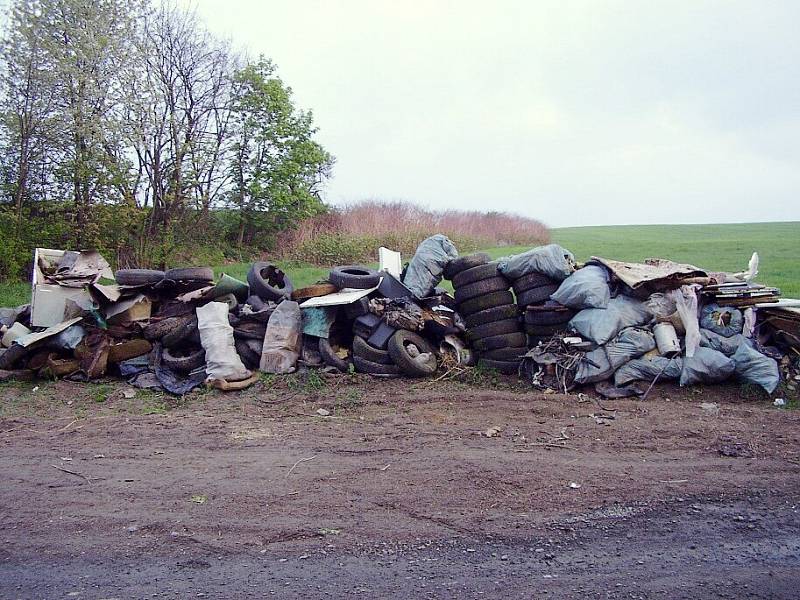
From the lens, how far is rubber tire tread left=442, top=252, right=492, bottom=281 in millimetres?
8500

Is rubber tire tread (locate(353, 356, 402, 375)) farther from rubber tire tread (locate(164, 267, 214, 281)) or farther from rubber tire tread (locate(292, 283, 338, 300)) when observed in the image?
rubber tire tread (locate(164, 267, 214, 281))

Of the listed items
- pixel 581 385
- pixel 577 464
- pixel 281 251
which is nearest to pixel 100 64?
pixel 281 251

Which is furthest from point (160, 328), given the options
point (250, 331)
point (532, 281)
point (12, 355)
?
point (532, 281)

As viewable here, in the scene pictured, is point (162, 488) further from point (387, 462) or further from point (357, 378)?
point (357, 378)

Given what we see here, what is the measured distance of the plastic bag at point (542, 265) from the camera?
8141 mm

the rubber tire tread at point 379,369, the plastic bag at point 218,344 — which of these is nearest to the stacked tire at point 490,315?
the rubber tire tread at point 379,369

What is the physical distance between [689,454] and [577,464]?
1.01m

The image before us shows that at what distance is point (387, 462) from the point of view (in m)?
5.38

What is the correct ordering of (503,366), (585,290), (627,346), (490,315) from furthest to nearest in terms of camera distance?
(490,315), (503,366), (585,290), (627,346)

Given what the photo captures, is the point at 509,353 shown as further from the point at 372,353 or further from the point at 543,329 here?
the point at 372,353

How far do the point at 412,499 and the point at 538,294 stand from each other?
421 cm

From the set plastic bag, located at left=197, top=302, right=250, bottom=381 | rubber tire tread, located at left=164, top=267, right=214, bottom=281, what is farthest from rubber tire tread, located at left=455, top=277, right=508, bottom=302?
rubber tire tread, located at left=164, top=267, right=214, bottom=281

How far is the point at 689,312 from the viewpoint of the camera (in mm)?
7582

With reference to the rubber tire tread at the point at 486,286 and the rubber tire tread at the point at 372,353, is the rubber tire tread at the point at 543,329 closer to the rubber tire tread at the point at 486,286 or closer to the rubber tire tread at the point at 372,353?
the rubber tire tread at the point at 486,286
